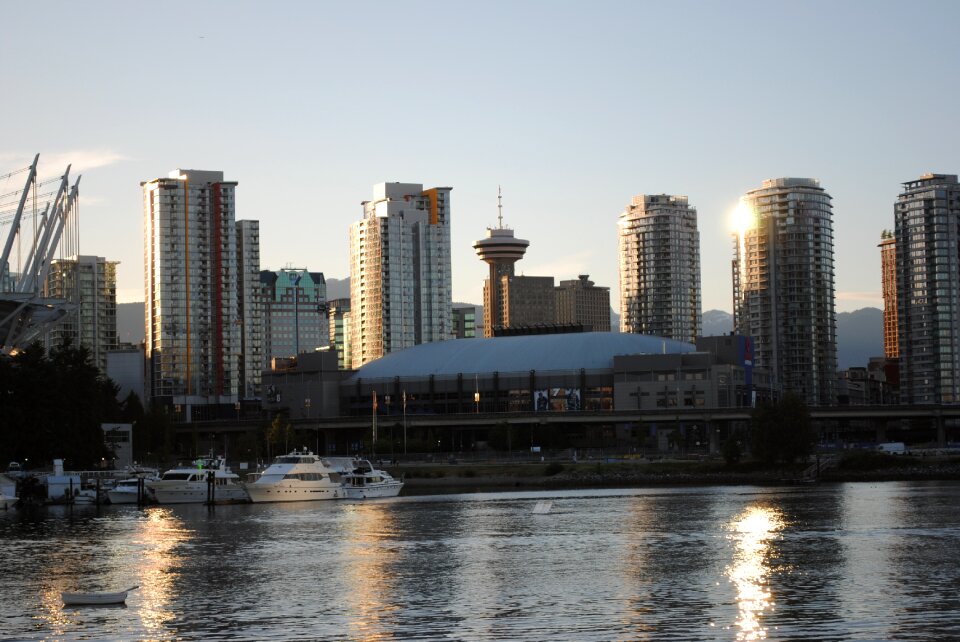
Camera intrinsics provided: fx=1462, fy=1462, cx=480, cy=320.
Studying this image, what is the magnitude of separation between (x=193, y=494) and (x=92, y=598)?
82072 millimetres

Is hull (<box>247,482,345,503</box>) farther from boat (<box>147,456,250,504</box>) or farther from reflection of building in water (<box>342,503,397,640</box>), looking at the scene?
reflection of building in water (<box>342,503,397,640</box>)

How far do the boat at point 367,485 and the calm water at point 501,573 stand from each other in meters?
27.8

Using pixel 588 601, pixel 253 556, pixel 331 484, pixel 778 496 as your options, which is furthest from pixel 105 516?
pixel 588 601

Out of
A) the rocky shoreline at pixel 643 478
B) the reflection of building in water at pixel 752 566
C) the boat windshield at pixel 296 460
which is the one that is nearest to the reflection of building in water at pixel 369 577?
the reflection of building in water at pixel 752 566

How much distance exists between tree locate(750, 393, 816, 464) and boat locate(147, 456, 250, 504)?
69.8 metres

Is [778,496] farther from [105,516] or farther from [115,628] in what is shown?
[115,628]

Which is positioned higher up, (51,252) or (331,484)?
(51,252)

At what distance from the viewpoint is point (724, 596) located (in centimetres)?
6581

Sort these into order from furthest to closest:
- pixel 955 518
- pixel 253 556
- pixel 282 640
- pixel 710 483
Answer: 1. pixel 710 483
2. pixel 955 518
3. pixel 253 556
4. pixel 282 640

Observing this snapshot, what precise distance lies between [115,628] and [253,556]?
29481mm

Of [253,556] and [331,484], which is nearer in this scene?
[253,556]

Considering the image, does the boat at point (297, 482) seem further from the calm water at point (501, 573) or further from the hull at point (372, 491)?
the calm water at point (501, 573)

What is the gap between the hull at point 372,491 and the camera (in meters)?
157

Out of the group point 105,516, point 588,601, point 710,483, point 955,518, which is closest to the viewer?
point 588,601
